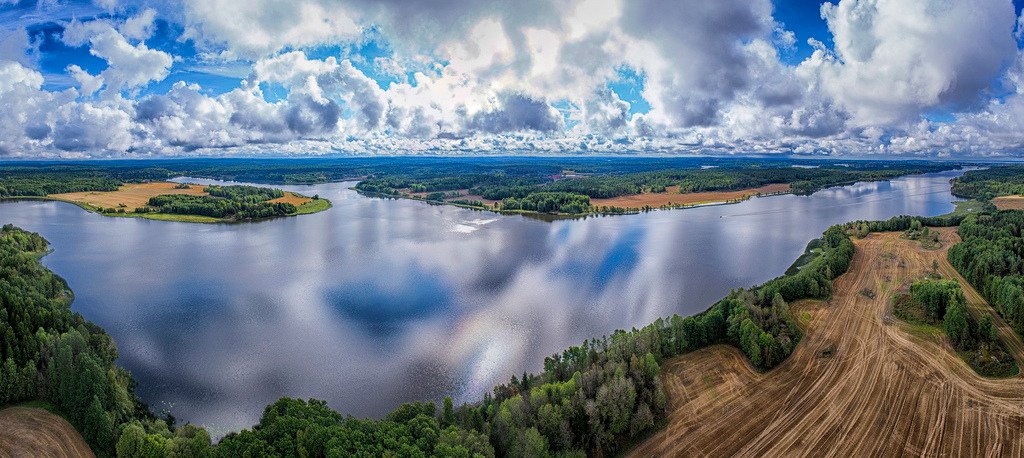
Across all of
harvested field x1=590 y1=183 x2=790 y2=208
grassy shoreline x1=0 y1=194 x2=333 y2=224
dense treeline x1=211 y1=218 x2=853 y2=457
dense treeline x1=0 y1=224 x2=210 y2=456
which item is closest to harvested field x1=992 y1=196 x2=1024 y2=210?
harvested field x1=590 y1=183 x2=790 y2=208

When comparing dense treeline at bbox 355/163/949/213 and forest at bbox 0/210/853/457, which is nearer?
forest at bbox 0/210/853/457

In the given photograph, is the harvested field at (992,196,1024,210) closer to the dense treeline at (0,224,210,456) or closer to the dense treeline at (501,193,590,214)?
the dense treeline at (501,193,590,214)

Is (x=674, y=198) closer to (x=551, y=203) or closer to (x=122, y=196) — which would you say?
(x=551, y=203)

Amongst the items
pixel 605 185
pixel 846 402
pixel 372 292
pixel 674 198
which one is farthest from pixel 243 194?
pixel 846 402

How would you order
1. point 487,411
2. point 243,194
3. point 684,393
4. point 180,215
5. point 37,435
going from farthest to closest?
point 243,194 < point 180,215 < point 684,393 < point 37,435 < point 487,411

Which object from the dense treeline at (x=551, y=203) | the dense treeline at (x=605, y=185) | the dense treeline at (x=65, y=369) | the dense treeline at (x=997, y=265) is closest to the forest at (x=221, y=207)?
the dense treeline at (x=605, y=185)

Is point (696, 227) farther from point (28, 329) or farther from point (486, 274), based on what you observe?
point (28, 329)
